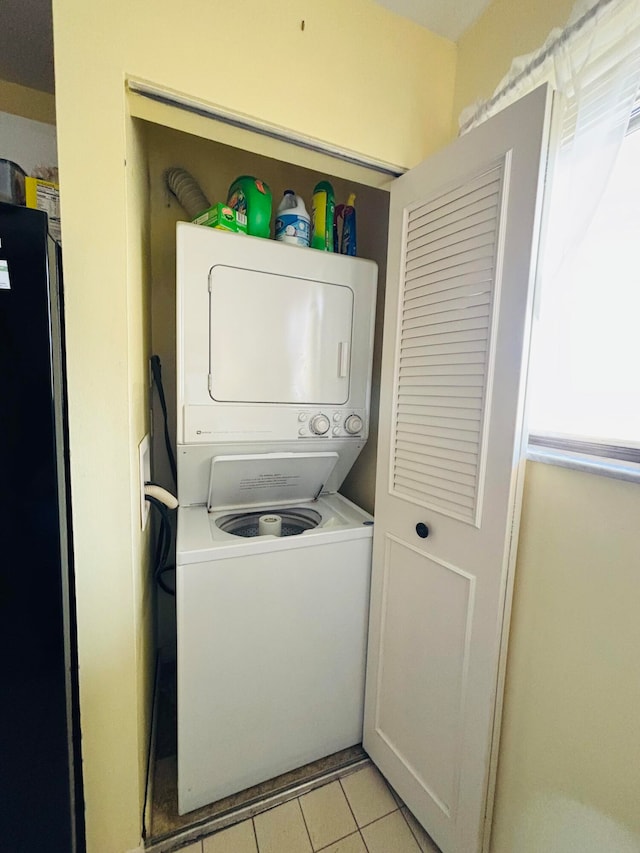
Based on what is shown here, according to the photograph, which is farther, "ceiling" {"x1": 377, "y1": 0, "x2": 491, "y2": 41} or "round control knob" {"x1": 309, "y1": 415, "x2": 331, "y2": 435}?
"round control knob" {"x1": 309, "y1": 415, "x2": 331, "y2": 435}

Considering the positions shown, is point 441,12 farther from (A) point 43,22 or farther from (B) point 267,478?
(B) point 267,478

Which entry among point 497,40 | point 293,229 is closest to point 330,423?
point 293,229

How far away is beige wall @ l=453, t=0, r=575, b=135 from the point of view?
1.08 meters

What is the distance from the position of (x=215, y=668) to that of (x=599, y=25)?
7.20 feet

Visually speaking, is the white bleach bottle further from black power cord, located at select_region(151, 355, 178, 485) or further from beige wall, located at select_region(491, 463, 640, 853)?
beige wall, located at select_region(491, 463, 640, 853)

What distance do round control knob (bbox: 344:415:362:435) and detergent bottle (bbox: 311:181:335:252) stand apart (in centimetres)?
76

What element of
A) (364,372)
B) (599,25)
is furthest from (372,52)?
(364,372)

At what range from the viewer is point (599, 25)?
87cm

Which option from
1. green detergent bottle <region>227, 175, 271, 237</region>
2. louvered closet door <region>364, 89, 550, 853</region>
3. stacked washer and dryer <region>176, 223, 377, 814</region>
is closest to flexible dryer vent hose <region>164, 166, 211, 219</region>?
green detergent bottle <region>227, 175, 271, 237</region>

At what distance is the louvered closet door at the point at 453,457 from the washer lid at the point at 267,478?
0.36m

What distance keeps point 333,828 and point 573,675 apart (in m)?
1.14

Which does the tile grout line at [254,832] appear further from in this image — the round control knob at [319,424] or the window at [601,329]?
the window at [601,329]

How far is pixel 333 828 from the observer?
4.57 ft

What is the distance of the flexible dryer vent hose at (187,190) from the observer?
1743mm
